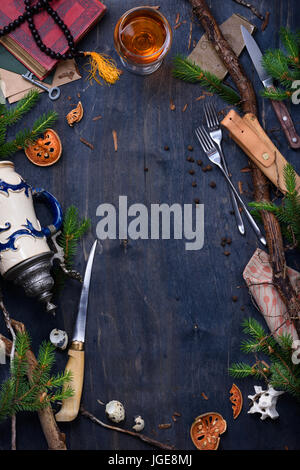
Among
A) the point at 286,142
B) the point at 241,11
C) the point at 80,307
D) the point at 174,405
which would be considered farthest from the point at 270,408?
the point at 241,11

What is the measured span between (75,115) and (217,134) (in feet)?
1.34

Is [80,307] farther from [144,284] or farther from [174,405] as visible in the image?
[174,405]

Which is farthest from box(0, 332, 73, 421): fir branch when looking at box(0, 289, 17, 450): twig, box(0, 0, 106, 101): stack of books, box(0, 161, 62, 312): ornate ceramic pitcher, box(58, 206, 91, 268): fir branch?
box(0, 0, 106, 101): stack of books

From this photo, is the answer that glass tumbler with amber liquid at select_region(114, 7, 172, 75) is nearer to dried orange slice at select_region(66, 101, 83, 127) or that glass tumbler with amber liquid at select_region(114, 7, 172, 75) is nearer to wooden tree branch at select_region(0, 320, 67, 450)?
dried orange slice at select_region(66, 101, 83, 127)

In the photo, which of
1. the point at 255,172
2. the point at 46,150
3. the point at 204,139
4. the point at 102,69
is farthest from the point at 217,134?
the point at 46,150

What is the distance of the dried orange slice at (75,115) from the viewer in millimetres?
1623

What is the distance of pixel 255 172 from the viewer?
1.60 meters

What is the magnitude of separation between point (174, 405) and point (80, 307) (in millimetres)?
377

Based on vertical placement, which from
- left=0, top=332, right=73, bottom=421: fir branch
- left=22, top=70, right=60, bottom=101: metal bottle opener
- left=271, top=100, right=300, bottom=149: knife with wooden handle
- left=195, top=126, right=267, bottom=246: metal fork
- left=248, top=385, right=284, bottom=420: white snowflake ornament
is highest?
left=22, top=70, right=60, bottom=101: metal bottle opener

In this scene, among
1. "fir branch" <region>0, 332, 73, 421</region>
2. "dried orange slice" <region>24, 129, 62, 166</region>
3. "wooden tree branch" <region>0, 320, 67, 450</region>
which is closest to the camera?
"fir branch" <region>0, 332, 73, 421</region>

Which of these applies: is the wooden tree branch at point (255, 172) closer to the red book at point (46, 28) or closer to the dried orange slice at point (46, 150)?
the red book at point (46, 28)

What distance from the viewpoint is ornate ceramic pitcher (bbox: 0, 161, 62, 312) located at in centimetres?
144

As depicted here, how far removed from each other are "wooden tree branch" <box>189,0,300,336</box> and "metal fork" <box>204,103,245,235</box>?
0.21ft

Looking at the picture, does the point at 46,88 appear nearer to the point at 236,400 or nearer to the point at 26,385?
the point at 26,385
